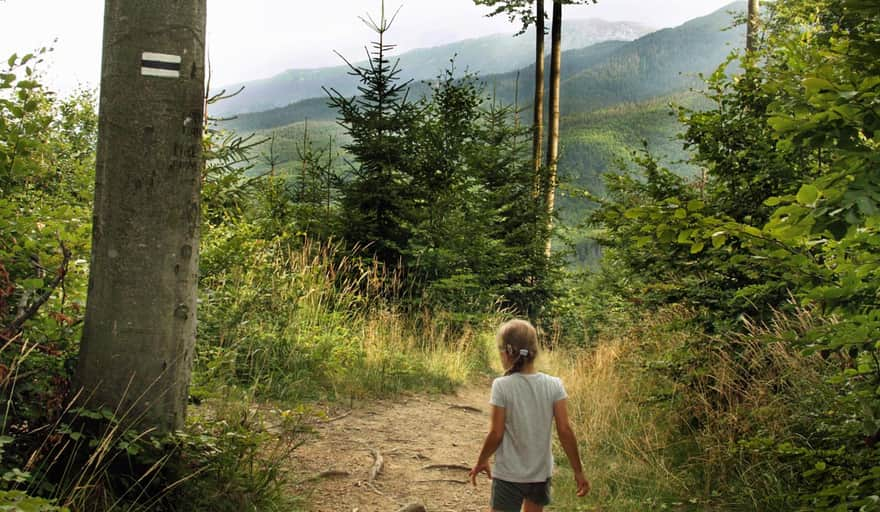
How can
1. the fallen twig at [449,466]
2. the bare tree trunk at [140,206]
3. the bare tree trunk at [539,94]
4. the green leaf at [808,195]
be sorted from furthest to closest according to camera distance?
the bare tree trunk at [539,94] → the fallen twig at [449,466] → the bare tree trunk at [140,206] → the green leaf at [808,195]

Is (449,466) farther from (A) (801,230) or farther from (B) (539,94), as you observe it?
(B) (539,94)

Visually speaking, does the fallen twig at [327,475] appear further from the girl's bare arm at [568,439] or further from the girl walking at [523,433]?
the girl's bare arm at [568,439]

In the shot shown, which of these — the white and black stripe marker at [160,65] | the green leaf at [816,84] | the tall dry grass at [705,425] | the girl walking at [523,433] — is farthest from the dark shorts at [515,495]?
the white and black stripe marker at [160,65]

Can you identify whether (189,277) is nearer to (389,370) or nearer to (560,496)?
(560,496)

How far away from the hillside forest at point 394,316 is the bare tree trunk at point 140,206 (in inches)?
0.5

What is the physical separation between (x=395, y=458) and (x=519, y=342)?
2682mm

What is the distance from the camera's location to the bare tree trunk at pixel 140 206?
3072 millimetres

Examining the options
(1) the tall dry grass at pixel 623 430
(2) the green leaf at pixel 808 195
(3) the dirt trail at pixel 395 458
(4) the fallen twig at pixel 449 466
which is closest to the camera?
(2) the green leaf at pixel 808 195

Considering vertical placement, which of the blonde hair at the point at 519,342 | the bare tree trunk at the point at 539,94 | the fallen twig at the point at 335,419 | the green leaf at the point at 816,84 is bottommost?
the fallen twig at the point at 335,419

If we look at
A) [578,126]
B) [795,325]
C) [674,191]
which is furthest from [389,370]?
[578,126]

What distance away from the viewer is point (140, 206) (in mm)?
3068

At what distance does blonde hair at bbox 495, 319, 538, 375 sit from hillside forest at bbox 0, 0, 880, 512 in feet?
2.62

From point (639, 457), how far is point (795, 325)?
1.58m

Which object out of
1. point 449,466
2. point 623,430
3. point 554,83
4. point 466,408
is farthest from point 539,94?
point 449,466
